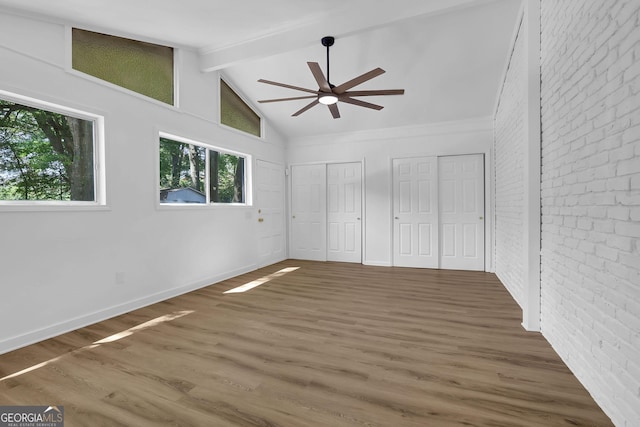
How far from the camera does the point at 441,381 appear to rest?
194cm

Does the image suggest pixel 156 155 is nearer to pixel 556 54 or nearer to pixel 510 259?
pixel 556 54

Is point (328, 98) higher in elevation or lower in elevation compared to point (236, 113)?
lower

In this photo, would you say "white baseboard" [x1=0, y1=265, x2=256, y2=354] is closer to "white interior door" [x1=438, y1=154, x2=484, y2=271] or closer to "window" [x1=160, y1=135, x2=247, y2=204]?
"window" [x1=160, y1=135, x2=247, y2=204]

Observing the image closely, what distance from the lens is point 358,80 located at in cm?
297

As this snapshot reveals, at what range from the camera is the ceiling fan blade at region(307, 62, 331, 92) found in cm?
281

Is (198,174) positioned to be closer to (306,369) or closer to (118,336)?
(118,336)

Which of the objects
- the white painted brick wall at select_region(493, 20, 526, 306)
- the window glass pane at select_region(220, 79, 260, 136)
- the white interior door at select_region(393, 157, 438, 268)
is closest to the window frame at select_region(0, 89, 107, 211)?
the window glass pane at select_region(220, 79, 260, 136)

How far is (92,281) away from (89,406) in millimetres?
1630

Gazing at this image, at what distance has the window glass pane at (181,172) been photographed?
12.8ft

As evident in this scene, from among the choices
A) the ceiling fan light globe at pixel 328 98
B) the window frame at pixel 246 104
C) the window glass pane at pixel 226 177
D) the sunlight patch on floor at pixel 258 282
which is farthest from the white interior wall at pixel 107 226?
the ceiling fan light globe at pixel 328 98

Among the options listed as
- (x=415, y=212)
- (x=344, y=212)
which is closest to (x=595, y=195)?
(x=415, y=212)

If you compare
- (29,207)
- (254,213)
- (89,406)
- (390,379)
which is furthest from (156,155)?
(390,379)

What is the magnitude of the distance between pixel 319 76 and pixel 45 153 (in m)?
2.65

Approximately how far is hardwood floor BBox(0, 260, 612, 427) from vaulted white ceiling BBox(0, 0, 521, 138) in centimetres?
293
